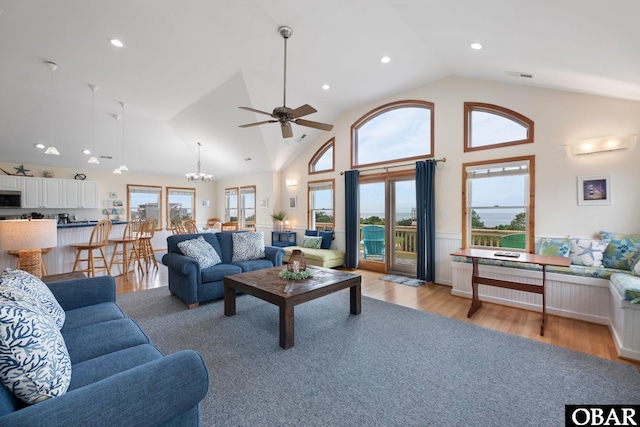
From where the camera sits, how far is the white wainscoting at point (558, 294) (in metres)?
3.16

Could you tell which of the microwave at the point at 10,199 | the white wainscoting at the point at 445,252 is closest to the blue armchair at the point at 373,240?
the white wainscoting at the point at 445,252

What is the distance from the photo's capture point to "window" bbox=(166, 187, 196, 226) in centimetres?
966

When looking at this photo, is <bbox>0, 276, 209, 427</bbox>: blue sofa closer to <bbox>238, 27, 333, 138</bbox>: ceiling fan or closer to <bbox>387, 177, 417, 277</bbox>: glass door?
<bbox>238, 27, 333, 138</bbox>: ceiling fan

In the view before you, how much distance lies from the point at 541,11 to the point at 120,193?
10190 mm

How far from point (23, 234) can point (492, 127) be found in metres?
6.07

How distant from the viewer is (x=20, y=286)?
1.64 meters

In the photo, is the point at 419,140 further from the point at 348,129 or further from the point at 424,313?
the point at 424,313

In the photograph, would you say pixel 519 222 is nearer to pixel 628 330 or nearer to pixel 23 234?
pixel 628 330

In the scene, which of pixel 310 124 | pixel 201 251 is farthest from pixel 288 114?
pixel 201 251

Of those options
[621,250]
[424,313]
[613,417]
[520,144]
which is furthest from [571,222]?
[613,417]

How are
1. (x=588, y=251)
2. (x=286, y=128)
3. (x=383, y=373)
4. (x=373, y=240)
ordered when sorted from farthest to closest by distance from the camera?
(x=373, y=240), (x=286, y=128), (x=588, y=251), (x=383, y=373)

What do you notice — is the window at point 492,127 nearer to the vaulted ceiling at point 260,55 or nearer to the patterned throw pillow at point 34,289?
the vaulted ceiling at point 260,55

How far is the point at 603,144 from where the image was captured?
3.47 m

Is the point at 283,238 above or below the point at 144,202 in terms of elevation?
below
